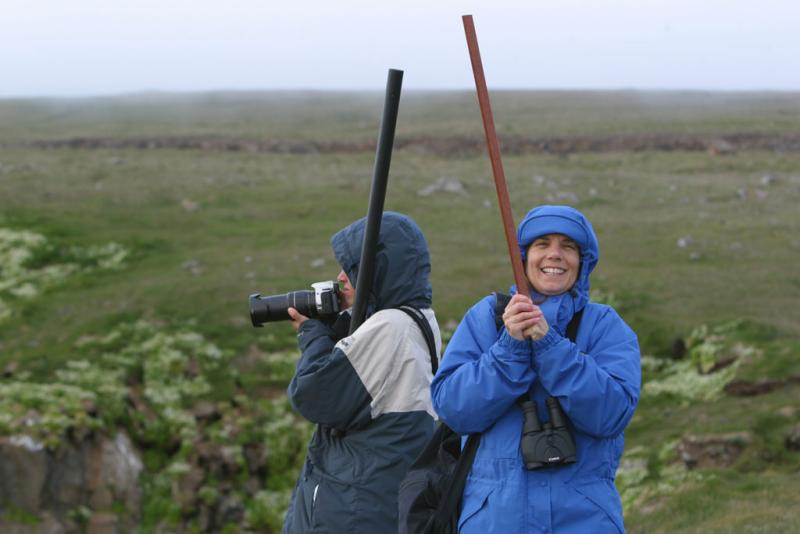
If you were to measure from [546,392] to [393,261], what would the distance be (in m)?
1.27

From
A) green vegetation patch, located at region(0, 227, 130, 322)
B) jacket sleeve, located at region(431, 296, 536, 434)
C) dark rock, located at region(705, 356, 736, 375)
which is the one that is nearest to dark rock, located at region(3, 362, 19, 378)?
green vegetation patch, located at region(0, 227, 130, 322)

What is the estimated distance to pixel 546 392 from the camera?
4.21 meters

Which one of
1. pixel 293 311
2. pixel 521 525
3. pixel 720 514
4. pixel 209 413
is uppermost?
pixel 293 311

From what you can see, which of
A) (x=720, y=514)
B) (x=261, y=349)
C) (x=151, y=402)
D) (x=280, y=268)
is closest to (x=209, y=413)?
(x=151, y=402)

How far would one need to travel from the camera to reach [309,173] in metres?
41.0

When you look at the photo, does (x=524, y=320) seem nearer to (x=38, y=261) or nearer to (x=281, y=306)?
(x=281, y=306)

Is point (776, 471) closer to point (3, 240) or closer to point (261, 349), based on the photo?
point (261, 349)

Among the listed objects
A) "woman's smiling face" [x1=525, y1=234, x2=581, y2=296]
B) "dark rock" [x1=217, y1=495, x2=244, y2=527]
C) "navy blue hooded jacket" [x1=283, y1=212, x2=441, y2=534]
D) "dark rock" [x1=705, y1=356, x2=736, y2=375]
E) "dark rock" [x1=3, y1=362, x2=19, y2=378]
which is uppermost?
"woman's smiling face" [x1=525, y1=234, x2=581, y2=296]

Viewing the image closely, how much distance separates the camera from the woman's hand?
4.00 meters

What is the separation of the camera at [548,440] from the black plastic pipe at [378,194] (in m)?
1.31

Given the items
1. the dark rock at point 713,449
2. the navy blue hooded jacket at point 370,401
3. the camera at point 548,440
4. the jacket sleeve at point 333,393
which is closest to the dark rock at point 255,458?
the dark rock at point 713,449

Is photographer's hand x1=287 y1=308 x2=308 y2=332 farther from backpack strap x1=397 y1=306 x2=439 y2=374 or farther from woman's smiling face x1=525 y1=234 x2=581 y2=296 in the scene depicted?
woman's smiling face x1=525 y1=234 x2=581 y2=296

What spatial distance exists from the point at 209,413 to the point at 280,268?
6.92 metres

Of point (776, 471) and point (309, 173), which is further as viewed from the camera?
point (309, 173)
